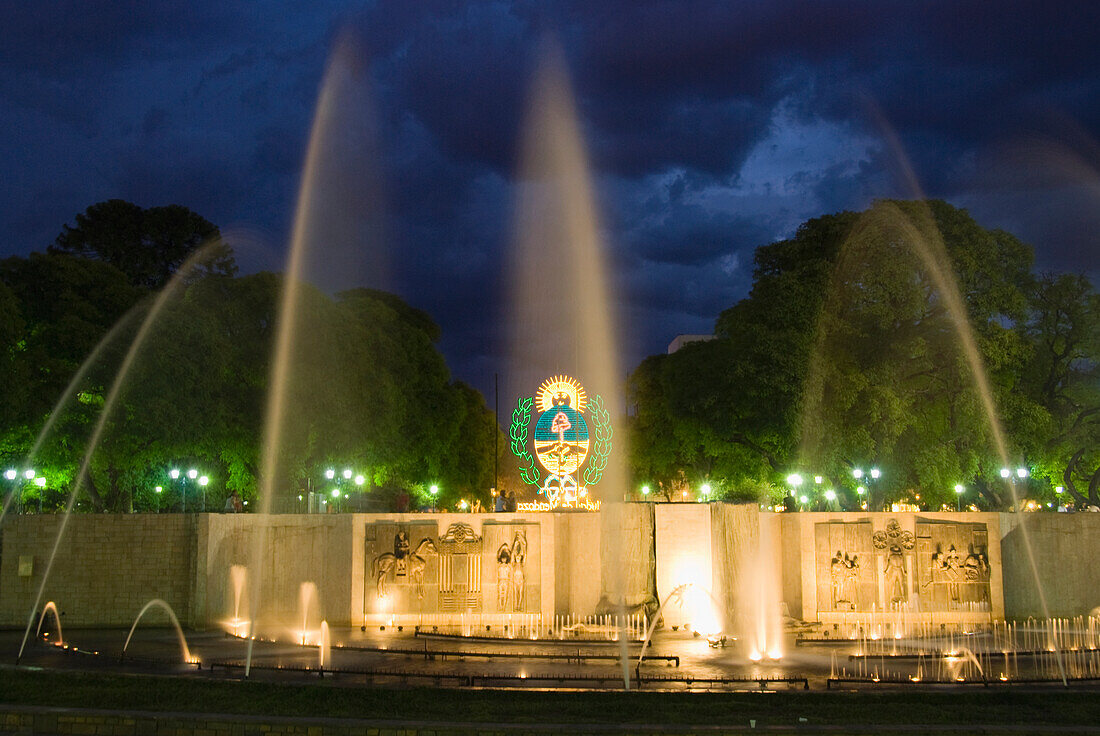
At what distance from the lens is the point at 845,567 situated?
1085 inches

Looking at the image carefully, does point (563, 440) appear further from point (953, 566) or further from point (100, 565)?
point (100, 565)

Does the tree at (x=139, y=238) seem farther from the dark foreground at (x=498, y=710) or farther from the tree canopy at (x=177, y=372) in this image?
the dark foreground at (x=498, y=710)

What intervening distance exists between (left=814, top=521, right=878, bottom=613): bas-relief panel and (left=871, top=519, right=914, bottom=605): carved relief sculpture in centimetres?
33

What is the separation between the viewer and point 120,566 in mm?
26859

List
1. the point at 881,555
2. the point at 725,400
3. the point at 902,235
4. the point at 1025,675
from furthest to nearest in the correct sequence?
the point at 725,400 < the point at 902,235 < the point at 881,555 < the point at 1025,675

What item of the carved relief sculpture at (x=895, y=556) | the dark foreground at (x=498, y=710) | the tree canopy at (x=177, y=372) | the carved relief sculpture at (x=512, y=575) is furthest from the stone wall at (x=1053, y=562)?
the tree canopy at (x=177, y=372)

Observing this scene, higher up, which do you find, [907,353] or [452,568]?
[907,353]

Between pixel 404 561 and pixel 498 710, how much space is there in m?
13.4

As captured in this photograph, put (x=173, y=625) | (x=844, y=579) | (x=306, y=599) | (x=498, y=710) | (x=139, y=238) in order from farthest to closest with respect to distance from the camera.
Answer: (x=139, y=238)
(x=844, y=579)
(x=306, y=599)
(x=173, y=625)
(x=498, y=710)

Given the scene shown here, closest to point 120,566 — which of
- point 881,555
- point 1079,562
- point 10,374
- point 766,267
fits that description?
point 10,374

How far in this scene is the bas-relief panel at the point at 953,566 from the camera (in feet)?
89.6

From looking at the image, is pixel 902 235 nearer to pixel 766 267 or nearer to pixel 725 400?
pixel 766 267

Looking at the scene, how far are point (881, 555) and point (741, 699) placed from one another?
14304mm

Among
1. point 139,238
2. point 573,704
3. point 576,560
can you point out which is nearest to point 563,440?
point 576,560
